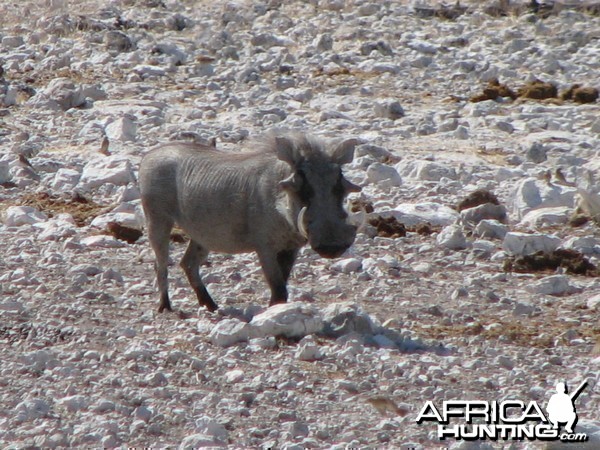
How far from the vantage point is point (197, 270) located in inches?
294

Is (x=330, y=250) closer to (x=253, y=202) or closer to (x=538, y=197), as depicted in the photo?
(x=253, y=202)

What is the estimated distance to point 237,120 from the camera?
1158 centimetres

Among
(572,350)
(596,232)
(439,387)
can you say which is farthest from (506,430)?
(596,232)

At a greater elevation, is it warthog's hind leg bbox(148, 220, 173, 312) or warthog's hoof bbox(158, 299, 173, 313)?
warthog's hind leg bbox(148, 220, 173, 312)

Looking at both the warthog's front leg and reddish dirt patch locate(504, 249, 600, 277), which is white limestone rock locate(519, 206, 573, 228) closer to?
reddish dirt patch locate(504, 249, 600, 277)

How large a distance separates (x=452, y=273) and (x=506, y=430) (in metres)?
2.64

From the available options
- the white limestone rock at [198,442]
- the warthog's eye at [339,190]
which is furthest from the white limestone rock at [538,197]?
the white limestone rock at [198,442]

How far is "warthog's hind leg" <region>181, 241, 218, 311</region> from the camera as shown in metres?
7.29

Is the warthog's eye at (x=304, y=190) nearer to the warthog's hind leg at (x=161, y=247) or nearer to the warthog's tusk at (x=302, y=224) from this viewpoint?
the warthog's tusk at (x=302, y=224)

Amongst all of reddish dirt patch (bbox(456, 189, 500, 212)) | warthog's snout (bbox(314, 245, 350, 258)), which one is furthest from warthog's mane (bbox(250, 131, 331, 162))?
Result: reddish dirt patch (bbox(456, 189, 500, 212))

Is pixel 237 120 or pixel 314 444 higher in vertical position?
pixel 314 444

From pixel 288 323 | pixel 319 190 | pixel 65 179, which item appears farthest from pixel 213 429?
pixel 65 179

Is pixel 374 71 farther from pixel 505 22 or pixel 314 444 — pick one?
pixel 314 444
